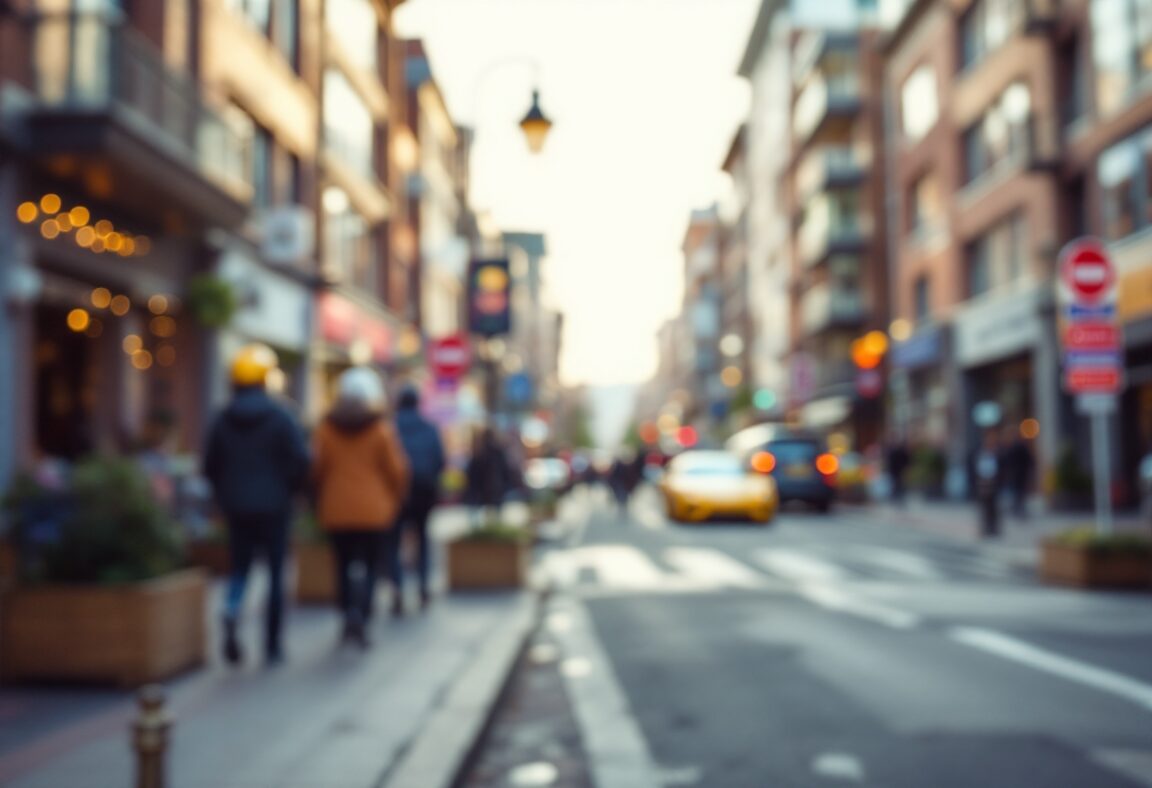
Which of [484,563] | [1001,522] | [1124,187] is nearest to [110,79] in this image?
[484,563]

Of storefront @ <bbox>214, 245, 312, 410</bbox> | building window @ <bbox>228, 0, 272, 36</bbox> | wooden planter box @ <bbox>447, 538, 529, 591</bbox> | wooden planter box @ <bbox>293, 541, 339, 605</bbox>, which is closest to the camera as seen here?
wooden planter box @ <bbox>293, 541, 339, 605</bbox>

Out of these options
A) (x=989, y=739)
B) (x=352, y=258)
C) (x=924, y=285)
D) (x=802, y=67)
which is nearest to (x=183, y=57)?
(x=352, y=258)

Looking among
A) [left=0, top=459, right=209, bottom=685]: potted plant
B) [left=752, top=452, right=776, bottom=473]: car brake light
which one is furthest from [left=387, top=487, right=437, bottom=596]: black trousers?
[left=752, top=452, right=776, bottom=473]: car brake light

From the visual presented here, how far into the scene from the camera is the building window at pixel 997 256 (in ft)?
98.9

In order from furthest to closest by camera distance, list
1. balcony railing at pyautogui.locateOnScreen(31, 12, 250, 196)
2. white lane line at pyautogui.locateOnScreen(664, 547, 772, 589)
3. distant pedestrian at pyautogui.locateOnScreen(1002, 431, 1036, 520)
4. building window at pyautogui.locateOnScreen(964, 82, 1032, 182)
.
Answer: building window at pyautogui.locateOnScreen(964, 82, 1032, 182)
distant pedestrian at pyautogui.locateOnScreen(1002, 431, 1036, 520)
balcony railing at pyautogui.locateOnScreen(31, 12, 250, 196)
white lane line at pyautogui.locateOnScreen(664, 547, 772, 589)

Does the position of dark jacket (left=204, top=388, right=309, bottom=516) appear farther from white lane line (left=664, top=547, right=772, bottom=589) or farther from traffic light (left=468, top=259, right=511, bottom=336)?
traffic light (left=468, top=259, right=511, bottom=336)

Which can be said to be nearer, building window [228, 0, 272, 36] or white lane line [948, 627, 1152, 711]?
white lane line [948, 627, 1152, 711]

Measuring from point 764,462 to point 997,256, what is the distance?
9.30m

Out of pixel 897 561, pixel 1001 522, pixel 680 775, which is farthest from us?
pixel 1001 522

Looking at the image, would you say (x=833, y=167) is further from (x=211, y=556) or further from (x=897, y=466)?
(x=211, y=556)

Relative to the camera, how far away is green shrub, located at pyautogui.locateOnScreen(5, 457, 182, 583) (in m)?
6.38

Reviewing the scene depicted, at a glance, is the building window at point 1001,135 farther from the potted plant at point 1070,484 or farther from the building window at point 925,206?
the potted plant at point 1070,484

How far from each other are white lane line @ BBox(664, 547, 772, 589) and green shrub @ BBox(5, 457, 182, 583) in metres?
6.71

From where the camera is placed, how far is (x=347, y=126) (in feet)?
89.4
